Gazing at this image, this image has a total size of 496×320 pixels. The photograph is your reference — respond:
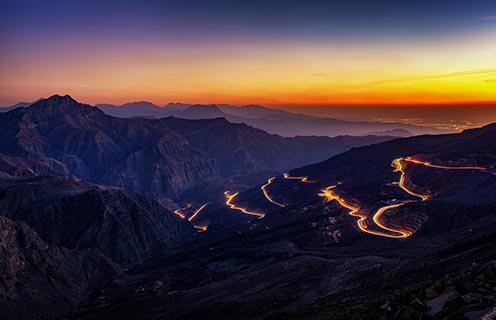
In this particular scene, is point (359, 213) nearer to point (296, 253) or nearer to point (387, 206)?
point (387, 206)

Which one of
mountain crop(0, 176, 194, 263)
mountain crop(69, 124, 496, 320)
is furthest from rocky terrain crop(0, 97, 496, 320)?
mountain crop(0, 176, 194, 263)

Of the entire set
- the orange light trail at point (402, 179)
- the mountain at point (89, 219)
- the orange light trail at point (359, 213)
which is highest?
the orange light trail at point (402, 179)

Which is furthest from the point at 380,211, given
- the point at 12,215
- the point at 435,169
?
the point at 12,215

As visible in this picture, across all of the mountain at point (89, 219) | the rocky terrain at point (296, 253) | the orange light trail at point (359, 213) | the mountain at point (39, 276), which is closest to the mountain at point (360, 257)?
the rocky terrain at point (296, 253)

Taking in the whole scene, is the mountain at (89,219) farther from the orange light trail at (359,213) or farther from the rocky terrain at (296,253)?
the orange light trail at (359,213)

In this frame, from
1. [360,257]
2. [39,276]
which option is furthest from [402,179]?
[39,276]

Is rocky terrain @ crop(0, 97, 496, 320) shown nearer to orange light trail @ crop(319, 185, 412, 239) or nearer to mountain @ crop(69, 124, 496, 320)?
mountain @ crop(69, 124, 496, 320)

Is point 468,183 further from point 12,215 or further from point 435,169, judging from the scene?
point 12,215
